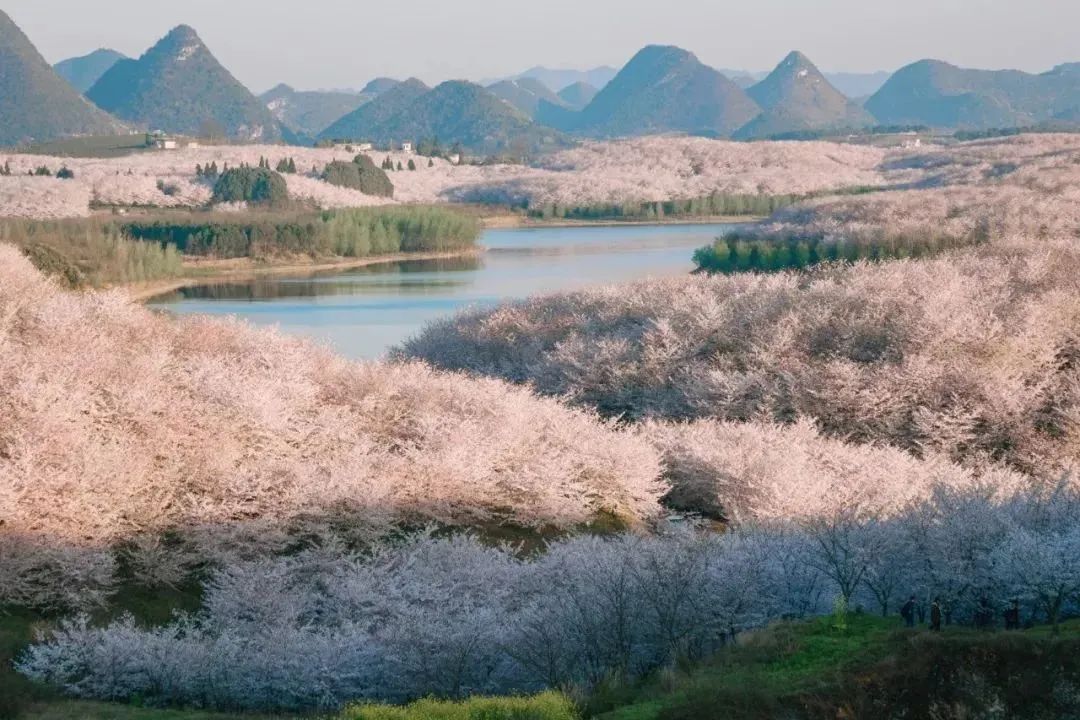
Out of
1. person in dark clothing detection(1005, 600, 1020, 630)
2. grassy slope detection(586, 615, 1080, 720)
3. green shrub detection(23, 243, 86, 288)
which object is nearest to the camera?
grassy slope detection(586, 615, 1080, 720)

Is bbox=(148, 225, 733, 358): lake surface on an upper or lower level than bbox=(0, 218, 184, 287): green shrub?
lower

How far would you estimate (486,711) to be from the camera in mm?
→ 13750

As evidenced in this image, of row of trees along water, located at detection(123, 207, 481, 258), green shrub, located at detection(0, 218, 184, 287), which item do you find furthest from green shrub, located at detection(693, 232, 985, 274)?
row of trees along water, located at detection(123, 207, 481, 258)

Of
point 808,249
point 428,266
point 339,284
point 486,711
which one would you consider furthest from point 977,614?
point 428,266

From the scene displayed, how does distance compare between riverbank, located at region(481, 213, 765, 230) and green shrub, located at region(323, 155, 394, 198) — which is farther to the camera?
green shrub, located at region(323, 155, 394, 198)

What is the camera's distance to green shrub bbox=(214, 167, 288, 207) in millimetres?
149025

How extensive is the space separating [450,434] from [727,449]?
20.0 feet

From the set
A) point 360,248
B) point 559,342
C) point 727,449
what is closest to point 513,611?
point 727,449

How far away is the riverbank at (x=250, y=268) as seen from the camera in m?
95.9

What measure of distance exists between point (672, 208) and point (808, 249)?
305 feet

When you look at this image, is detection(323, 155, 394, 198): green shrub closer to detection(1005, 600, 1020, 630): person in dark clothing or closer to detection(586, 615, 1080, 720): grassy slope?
detection(1005, 600, 1020, 630): person in dark clothing

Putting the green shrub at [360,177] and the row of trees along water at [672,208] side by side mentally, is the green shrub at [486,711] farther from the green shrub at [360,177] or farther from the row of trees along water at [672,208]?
the green shrub at [360,177]

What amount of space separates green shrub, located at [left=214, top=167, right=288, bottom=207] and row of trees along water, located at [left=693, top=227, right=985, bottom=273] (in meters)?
69.4

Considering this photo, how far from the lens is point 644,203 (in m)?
174
